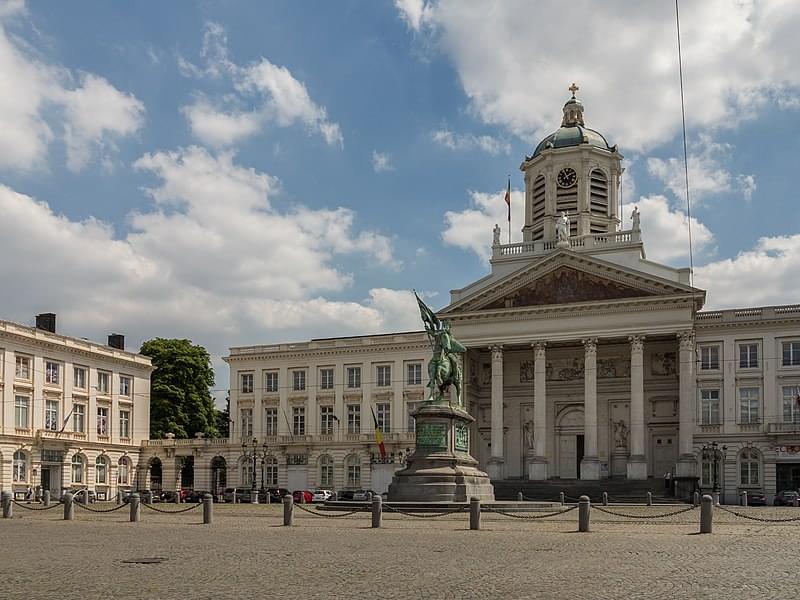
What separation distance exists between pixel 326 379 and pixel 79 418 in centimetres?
1925

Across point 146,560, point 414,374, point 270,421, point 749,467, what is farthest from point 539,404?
point 146,560

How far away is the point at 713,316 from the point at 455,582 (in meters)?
55.9

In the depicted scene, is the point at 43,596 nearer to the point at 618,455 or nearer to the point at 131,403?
the point at 618,455

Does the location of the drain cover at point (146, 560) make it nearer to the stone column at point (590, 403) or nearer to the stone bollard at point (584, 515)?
the stone bollard at point (584, 515)

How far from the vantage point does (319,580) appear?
15242 millimetres

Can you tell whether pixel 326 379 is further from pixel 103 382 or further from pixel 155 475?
pixel 103 382

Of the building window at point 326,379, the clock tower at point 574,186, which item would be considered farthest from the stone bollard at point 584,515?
the building window at point 326,379

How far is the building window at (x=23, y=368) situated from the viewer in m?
65.6

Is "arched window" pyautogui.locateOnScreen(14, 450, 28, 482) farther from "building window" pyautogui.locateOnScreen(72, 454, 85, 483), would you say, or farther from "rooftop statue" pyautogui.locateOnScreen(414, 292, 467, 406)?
"rooftop statue" pyautogui.locateOnScreen(414, 292, 467, 406)

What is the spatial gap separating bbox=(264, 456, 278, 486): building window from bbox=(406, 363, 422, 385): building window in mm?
12734

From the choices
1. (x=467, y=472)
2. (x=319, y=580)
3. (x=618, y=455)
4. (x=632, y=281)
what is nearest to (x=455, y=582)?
(x=319, y=580)

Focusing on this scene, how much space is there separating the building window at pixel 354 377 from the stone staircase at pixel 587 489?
66.0 ft

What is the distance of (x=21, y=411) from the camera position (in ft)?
217

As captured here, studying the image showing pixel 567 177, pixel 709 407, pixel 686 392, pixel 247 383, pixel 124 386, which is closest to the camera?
pixel 686 392
